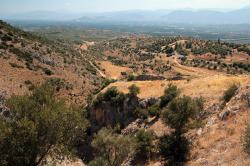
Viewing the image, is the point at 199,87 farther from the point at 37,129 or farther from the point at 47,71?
the point at 47,71

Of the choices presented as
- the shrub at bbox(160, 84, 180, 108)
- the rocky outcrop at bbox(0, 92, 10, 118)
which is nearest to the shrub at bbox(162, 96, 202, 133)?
the shrub at bbox(160, 84, 180, 108)

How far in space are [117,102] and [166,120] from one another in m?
13.0

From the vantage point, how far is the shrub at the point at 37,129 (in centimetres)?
2248

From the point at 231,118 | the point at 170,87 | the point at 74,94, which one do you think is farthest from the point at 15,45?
the point at 231,118

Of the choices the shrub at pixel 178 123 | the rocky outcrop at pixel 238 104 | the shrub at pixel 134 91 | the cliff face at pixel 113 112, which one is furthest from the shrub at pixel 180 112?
the shrub at pixel 134 91

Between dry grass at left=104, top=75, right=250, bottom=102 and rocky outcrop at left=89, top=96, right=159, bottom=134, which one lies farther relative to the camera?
rocky outcrop at left=89, top=96, right=159, bottom=134

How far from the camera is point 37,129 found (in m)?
23.4

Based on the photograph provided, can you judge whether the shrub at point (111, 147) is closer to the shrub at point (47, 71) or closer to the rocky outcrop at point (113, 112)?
the rocky outcrop at point (113, 112)

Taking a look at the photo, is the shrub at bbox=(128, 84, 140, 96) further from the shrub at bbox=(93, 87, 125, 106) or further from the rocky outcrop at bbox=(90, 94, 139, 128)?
the shrub at bbox=(93, 87, 125, 106)

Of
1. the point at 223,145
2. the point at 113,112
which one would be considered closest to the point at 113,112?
the point at 113,112

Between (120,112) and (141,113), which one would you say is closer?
(141,113)

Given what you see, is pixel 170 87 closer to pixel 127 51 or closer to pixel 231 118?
pixel 231 118

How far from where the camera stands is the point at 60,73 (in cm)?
6825

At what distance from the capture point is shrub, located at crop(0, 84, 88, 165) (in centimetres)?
2248
